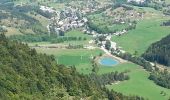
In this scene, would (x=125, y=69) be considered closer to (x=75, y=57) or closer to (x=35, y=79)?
(x=75, y=57)

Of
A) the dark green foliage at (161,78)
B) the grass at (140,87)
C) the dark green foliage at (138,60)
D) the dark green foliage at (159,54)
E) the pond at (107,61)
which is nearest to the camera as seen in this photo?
the grass at (140,87)

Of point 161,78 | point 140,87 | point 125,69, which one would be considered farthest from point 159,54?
point 140,87

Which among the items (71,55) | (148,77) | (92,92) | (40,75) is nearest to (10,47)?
(40,75)

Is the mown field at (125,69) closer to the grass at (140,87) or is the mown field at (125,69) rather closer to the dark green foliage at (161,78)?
the grass at (140,87)

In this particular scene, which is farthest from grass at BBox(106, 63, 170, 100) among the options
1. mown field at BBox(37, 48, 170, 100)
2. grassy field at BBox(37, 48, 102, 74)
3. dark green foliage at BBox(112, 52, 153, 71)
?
grassy field at BBox(37, 48, 102, 74)

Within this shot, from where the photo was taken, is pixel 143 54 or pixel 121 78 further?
pixel 143 54

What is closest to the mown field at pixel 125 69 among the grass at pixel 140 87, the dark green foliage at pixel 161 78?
the grass at pixel 140 87

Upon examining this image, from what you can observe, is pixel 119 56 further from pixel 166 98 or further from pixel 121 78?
pixel 166 98
